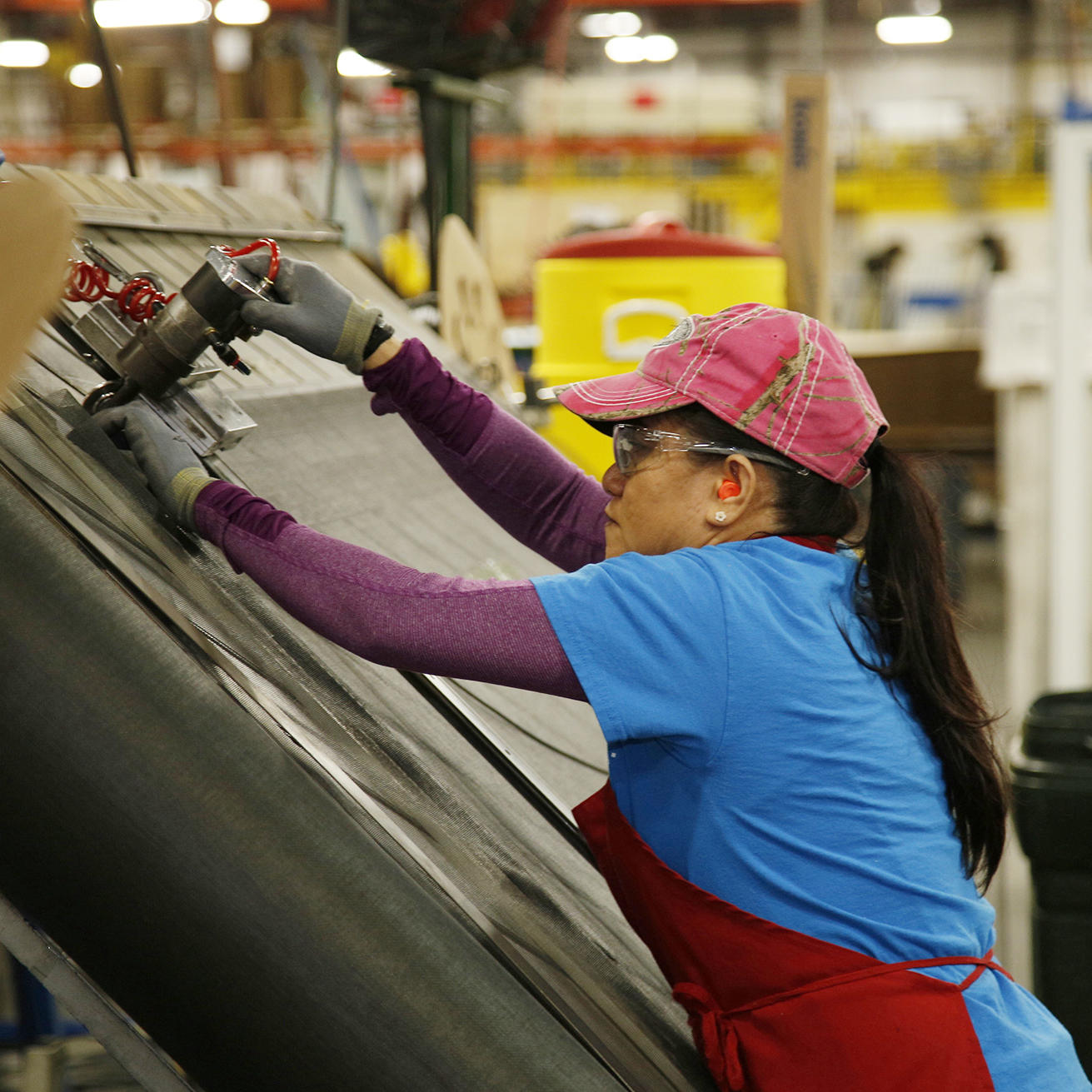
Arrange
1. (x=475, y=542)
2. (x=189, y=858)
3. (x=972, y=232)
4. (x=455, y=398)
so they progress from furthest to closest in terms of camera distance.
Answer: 1. (x=972, y=232)
2. (x=475, y=542)
3. (x=455, y=398)
4. (x=189, y=858)

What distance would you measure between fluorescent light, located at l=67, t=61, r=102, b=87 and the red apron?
1546cm

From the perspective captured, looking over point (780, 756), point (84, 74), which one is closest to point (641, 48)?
point (84, 74)

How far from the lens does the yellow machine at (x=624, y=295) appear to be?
3.71m

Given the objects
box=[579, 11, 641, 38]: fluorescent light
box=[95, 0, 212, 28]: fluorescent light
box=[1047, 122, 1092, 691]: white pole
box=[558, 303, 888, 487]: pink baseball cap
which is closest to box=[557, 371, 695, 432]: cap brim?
box=[558, 303, 888, 487]: pink baseball cap

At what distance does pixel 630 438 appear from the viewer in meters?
1.30

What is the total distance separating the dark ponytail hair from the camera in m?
1.28

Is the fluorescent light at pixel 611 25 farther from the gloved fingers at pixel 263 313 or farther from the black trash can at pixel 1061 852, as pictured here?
the gloved fingers at pixel 263 313

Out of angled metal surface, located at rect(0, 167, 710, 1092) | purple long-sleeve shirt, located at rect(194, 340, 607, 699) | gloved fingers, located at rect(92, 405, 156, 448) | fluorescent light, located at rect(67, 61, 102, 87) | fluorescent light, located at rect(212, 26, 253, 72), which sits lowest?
angled metal surface, located at rect(0, 167, 710, 1092)

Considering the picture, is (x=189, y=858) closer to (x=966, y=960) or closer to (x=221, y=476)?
(x=221, y=476)

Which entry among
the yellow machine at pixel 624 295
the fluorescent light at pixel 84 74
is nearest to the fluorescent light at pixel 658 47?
the fluorescent light at pixel 84 74

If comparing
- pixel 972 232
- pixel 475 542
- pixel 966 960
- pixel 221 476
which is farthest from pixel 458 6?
pixel 972 232

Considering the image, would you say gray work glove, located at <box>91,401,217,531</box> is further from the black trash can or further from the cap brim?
the black trash can

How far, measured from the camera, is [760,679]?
1151 millimetres

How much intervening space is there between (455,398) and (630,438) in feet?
1.17
